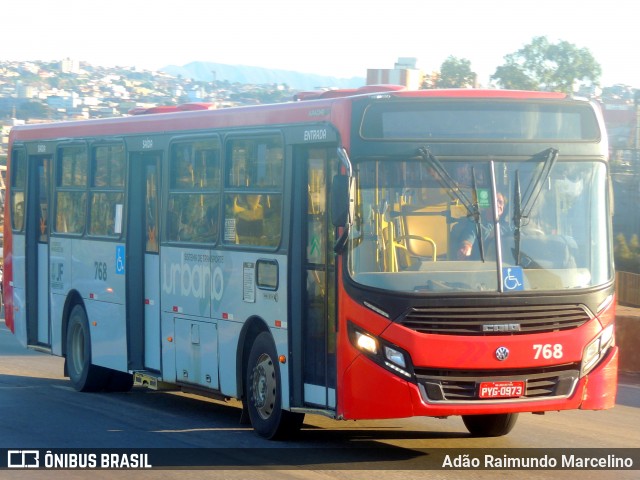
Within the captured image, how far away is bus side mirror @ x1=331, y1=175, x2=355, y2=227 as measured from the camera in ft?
29.8

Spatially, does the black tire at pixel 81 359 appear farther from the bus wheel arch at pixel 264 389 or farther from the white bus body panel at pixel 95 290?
the bus wheel arch at pixel 264 389

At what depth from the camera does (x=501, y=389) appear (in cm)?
910

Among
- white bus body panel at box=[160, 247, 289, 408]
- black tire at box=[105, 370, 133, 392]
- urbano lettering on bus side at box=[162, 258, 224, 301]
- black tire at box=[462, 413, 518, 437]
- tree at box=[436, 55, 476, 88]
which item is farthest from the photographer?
tree at box=[436, 55, 476, 88]

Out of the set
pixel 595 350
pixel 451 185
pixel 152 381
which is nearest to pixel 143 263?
pixel 152 381

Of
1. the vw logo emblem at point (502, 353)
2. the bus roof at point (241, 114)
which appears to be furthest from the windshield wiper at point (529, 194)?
the vw logo emblem at point (502, 353)

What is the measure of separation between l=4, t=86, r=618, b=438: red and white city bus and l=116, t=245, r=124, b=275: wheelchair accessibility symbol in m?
1.98

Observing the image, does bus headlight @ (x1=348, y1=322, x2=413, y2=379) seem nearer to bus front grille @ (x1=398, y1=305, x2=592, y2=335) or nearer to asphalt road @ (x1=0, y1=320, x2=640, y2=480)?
bus front grille @ (x1=398, y1=305, x2=592, y2=335)

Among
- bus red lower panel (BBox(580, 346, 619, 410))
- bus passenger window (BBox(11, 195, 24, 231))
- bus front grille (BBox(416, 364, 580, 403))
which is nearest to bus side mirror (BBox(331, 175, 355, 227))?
bus front grille (BBox(416, 364, 580, 403))

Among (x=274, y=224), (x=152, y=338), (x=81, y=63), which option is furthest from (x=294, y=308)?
(x=81, y=63)

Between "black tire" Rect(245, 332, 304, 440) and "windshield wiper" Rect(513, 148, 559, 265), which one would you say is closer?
"windshield wiper" Rect(513, 148, 559, 265)

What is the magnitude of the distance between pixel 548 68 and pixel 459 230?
60.8 metres

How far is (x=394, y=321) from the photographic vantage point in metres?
9.06

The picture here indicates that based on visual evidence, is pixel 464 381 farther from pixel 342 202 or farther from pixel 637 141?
pixel 637 141

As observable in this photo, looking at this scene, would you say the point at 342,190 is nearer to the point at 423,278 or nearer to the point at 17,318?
the point at 423,278
